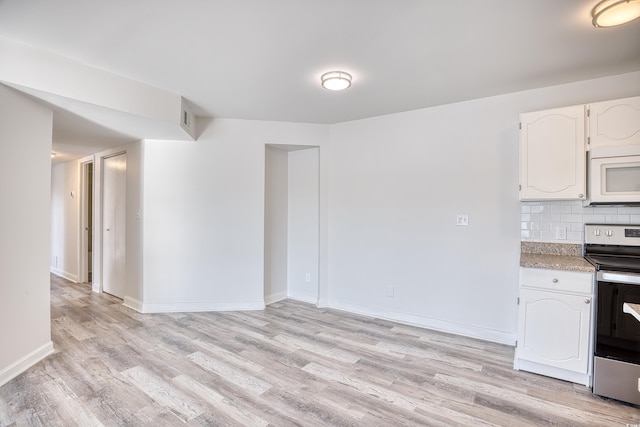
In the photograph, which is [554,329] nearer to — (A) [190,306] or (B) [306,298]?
(B) [306,298]

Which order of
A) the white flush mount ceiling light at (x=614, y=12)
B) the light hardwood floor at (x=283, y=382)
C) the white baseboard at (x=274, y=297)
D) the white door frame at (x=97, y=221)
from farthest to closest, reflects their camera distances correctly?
the white door frame at (x=97, y=221) → the white baseboard at (x=274, y=297) → the light hardwood floor at (x=283, y=382) → the white flush mount ceiling light at (x=614, y=12)

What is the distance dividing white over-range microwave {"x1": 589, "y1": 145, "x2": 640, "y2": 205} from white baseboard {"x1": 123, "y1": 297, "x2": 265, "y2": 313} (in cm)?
351

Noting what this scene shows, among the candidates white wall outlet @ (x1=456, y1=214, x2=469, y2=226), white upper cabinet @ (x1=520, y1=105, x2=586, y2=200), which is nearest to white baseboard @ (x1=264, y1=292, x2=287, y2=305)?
white wall outlet @ (x1=456, y1=214, x2=469, y2=226)

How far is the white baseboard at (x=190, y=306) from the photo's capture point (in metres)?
3.65

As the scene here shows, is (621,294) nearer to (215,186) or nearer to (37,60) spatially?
(215,186)

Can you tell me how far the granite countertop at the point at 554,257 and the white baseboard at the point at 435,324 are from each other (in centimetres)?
81

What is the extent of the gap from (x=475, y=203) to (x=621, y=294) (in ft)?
4.20

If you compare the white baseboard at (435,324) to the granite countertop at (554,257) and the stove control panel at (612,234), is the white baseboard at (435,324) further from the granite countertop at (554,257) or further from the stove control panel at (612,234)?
the stove control panel at (612,234)

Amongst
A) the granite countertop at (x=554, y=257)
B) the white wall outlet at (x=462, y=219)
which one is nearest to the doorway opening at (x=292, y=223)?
the white wall outlet at (x=462, y=219)

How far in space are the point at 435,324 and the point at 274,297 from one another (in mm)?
2100

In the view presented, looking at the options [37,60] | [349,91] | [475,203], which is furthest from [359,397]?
[37,60]

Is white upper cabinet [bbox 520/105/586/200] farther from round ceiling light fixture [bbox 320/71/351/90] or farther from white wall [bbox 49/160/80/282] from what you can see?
white wall [bbox 49/160/80/282]

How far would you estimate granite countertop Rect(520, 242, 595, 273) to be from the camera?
219cm

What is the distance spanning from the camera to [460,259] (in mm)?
3072
